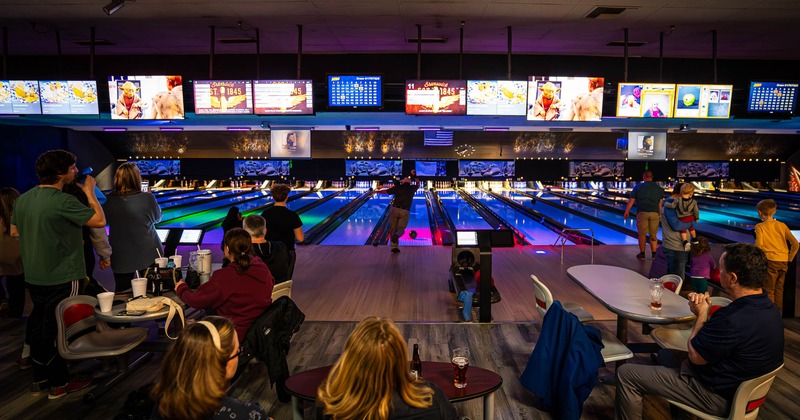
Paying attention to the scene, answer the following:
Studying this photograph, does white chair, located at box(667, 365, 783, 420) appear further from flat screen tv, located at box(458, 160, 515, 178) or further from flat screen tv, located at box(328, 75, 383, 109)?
flat screen tv, located at box(458, 160, 515, 178)

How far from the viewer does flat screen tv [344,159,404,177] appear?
1495 centimetres

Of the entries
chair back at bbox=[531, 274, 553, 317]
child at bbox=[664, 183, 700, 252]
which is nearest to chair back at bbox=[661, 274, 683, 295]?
chair back at bbox=[531, 274, 553, 317]

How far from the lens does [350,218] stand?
11.4 metres

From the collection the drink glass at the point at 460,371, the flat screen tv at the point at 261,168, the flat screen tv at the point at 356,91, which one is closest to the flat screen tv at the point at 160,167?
the flat screen tv at the point at 261,168

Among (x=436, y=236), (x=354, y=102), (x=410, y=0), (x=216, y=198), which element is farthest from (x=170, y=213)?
(x=410, y=0)

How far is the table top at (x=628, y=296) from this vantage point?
104 inches

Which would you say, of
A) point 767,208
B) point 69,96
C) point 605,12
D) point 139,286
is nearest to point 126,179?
point 139,286

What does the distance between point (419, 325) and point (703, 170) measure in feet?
45.8

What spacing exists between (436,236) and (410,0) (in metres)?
5.28

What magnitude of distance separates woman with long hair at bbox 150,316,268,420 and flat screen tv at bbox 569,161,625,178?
14.6m

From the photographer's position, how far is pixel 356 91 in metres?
5.56

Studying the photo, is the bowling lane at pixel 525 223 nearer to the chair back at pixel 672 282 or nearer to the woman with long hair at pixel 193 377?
the chair back at pixel 672 282

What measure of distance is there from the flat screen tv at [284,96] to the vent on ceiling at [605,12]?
288 cm

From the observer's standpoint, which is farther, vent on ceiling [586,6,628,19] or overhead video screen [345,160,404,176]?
overhead video screen [345,160,404,176]
